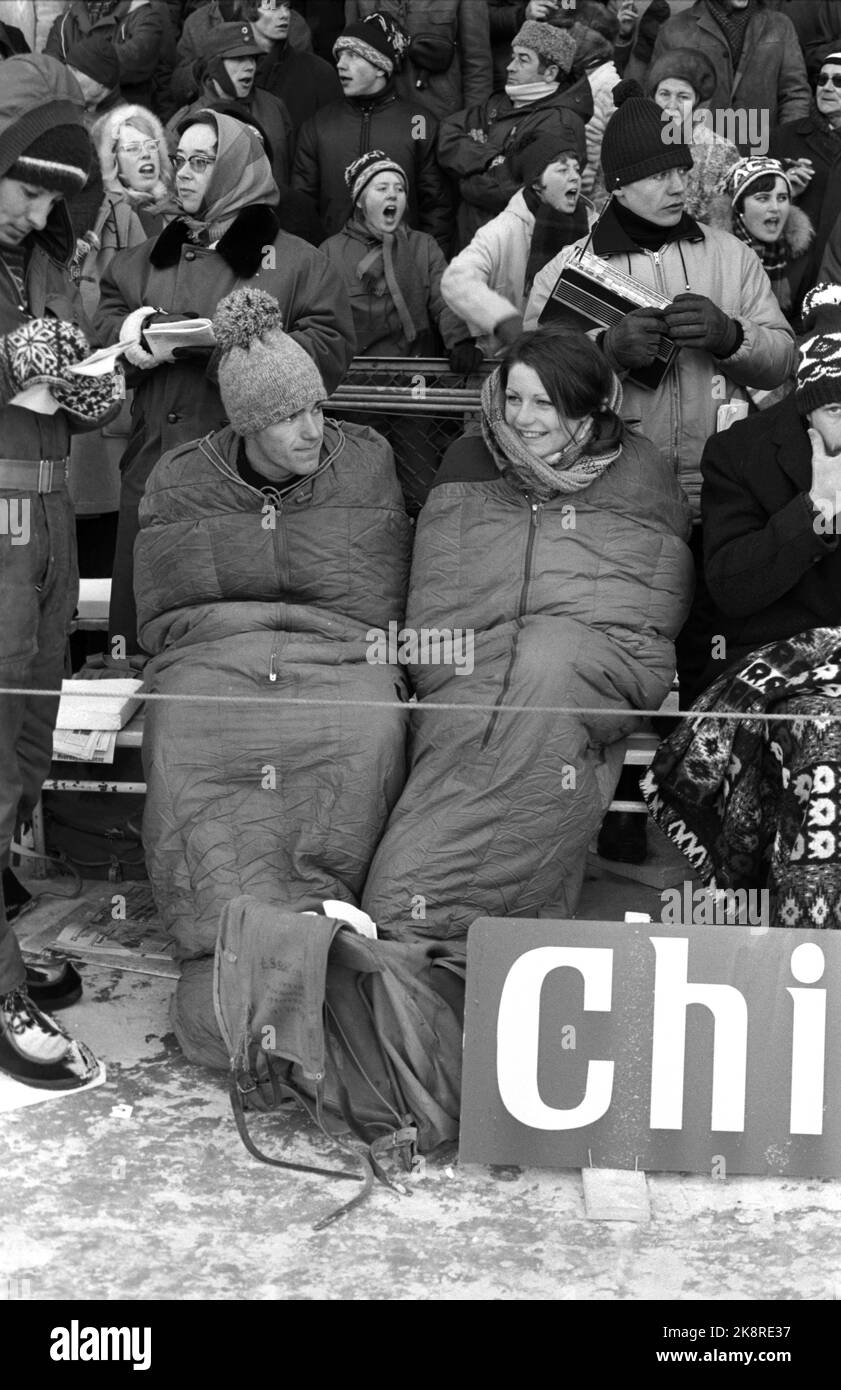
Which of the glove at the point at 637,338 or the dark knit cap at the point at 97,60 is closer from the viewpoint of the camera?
the glove at the point at 637,338

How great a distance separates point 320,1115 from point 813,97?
4830 millimetres

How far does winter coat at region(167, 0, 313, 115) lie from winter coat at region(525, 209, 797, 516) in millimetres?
2729

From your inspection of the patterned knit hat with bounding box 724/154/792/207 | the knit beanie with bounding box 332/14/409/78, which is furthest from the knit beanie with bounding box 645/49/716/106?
the knit beanie with bounding box 332/14/409/78

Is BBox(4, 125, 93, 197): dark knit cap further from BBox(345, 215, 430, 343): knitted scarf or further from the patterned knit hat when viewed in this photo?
the patterned knit hat

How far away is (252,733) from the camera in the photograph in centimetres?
402

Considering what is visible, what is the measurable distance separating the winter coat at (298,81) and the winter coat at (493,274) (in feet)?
5.89

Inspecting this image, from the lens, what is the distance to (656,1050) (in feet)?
11.1

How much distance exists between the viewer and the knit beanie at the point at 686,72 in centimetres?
598

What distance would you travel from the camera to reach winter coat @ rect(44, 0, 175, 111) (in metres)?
7.19

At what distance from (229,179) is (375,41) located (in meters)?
1.79

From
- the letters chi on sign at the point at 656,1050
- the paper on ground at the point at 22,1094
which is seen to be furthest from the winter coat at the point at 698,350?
the paper on ground at the point at 22,1094

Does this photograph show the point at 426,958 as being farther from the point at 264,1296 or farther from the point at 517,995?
the point at 264,1296

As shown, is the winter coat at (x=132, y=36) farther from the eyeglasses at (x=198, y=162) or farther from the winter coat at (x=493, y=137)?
the eyeglasses at (x=198, y=162)

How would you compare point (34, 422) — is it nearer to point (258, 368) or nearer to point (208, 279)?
point (258, 368)
